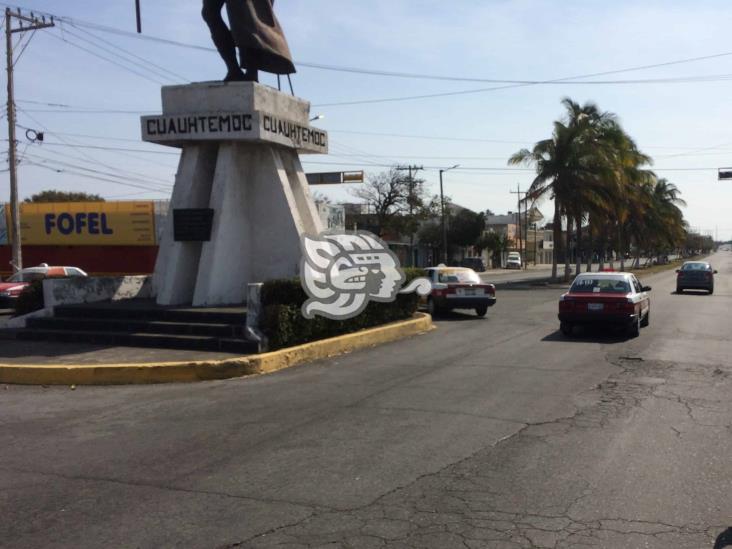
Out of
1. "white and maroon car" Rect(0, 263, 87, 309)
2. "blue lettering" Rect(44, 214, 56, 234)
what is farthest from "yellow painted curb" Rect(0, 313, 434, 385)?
"blue lettering" Rect(44, 214, 56, 234)

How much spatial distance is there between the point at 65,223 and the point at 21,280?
595 inches

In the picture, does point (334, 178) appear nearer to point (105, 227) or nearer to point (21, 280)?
point (105, 227)

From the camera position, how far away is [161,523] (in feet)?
15.2

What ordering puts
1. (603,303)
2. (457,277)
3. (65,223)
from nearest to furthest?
(603,303)
(457,277)
(65,223)

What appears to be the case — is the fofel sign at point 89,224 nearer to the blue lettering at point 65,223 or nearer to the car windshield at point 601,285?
the blue lettering at point 65,223

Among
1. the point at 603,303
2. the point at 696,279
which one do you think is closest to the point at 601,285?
the point at 603,303

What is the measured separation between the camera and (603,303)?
14625 mm

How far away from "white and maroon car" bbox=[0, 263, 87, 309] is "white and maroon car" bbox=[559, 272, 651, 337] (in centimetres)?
1552

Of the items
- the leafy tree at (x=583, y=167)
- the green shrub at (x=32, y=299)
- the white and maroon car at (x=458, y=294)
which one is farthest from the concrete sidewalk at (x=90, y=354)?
the leafy tree at (x=583, y=167)

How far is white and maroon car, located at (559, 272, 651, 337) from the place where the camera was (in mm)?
14500

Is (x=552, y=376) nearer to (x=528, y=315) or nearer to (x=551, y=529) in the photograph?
(x=551, y=529)

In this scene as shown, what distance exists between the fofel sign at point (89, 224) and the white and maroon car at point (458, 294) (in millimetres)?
21915

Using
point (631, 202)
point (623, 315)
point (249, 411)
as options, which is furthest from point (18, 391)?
point (631, 202)

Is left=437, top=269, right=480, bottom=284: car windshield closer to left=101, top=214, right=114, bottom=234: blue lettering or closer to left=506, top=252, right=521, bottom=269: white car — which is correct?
left=101, top=214, right=114, bottom=234: blue lettering
